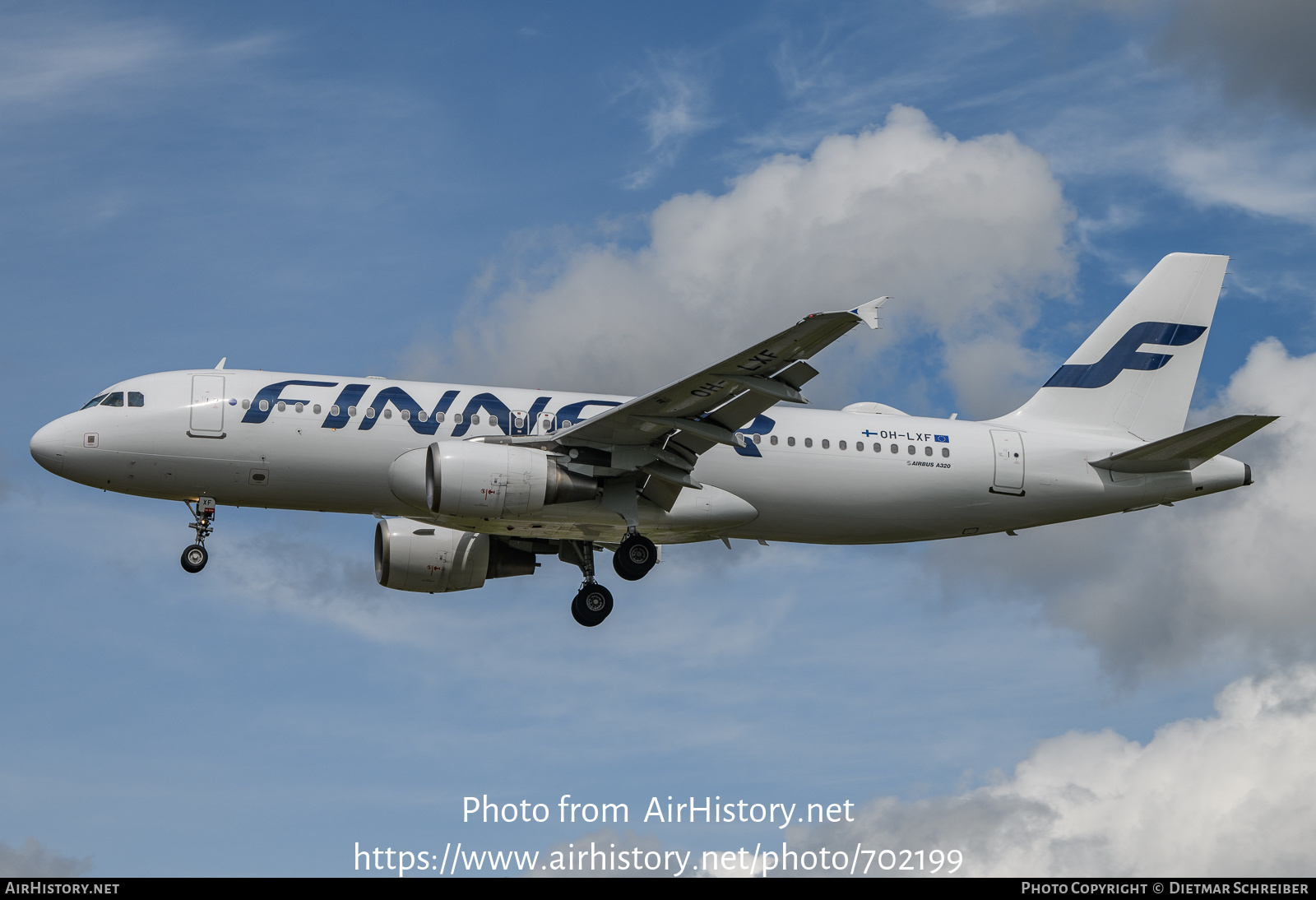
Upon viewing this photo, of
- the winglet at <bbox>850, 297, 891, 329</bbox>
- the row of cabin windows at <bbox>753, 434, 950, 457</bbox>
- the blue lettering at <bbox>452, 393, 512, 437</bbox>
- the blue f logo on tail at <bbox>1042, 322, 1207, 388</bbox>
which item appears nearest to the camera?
the winglet at <bbox>850, 297, 891, 329</bbox>

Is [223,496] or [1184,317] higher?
[1184,317]

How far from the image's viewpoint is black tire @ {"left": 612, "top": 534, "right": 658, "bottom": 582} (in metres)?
30.5

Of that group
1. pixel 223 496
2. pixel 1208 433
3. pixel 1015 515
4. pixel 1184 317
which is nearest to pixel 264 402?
pixel 223 496

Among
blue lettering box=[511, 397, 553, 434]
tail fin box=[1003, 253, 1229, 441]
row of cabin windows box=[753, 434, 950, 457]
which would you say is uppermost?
tail fin box=[1003, 253, 1229, 441]

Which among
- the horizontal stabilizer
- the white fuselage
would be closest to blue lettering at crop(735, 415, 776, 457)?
the white fuselage

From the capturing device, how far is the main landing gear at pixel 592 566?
3056 centimetres

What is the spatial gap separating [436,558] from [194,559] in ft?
20.8

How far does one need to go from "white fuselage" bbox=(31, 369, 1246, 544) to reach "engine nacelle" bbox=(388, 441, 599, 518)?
737mm

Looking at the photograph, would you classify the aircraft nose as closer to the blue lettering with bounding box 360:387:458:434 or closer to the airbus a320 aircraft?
→ the airbus a320 aircraft

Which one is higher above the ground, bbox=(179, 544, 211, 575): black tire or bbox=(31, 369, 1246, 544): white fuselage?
bbox=(31, 369, 1246, 544): white fuselage
